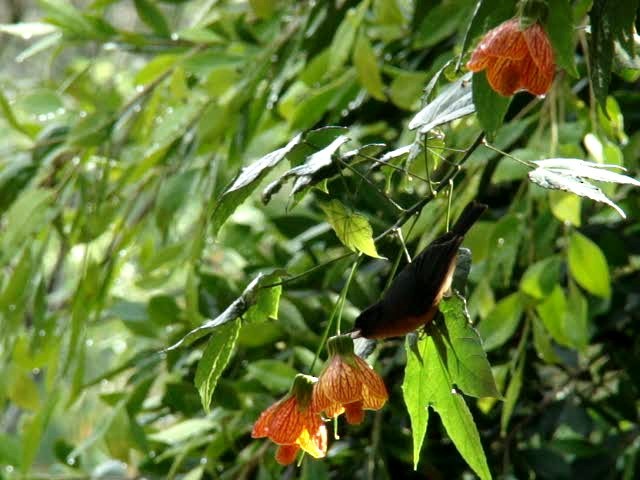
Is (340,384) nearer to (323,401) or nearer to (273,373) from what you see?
(323,401)

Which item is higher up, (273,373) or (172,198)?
(172,198)

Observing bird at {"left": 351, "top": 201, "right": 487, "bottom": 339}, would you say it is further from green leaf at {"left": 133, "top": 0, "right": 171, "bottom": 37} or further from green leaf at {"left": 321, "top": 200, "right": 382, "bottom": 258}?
green leaf at {"left": 133, "top": 0, "right": 171, "bottom": 37}

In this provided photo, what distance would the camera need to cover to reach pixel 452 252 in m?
0.53

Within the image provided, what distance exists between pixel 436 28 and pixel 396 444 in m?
0.44

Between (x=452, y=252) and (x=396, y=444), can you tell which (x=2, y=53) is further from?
(x=452, y=252)

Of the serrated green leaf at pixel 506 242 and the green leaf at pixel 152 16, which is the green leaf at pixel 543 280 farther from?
the green leaf at pixel 152 16

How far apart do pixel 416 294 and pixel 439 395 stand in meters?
0.07

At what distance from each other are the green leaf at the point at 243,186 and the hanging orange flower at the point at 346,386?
8 centimetres

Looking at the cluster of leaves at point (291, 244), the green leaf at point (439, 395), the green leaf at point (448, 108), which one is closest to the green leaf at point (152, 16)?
the cluster of leaves at point (291, 244)

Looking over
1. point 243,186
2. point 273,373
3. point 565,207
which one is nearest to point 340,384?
point 243,186

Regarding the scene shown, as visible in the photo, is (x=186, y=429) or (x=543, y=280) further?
(x=186, y=429)

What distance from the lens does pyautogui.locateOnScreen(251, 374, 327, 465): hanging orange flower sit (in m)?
0.60

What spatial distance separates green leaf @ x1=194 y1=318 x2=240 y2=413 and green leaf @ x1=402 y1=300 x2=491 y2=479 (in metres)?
0.09

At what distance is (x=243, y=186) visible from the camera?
0.55m
